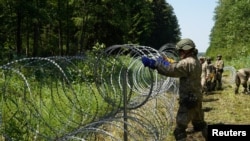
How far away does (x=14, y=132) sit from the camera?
701 centimetres

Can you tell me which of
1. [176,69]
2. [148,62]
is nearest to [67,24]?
[176,69]

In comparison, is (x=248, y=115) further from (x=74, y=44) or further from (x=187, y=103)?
(x=74, y=44)

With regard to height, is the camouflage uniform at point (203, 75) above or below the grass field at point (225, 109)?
above

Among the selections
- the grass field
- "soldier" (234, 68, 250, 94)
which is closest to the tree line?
the grass field

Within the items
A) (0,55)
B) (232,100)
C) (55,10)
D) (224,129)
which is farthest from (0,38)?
(224,129)

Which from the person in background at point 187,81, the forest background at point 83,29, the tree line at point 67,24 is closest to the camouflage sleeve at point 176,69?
the person in background at point 187,81

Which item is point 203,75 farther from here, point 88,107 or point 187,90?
point 88,107

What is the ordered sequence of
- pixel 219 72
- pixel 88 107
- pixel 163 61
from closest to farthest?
pixel 163 61
pixel 88 107
pixel 219 72

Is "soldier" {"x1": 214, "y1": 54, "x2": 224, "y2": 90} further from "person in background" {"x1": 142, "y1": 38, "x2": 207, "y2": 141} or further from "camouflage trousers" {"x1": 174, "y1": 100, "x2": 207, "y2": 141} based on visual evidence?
"person in background" {"x1": 142, "y1": 38, "x2": 207, "y2": 141}

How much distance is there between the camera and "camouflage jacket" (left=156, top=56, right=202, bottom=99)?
21.8 ft

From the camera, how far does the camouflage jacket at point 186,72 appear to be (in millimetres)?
6637

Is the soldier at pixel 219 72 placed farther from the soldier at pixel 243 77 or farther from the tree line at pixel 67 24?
the tree line at pixel 67 24

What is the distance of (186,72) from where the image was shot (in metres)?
6.88

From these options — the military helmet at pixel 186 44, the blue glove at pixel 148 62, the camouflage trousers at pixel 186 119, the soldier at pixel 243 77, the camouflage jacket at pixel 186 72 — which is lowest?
the camouflage trousers at pixel 186 119
